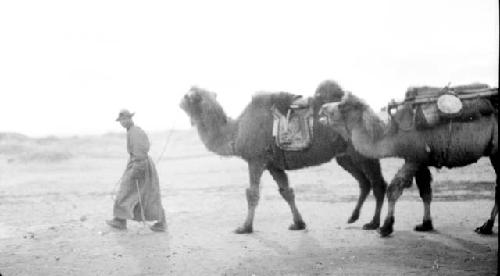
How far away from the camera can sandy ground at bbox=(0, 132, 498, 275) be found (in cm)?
623

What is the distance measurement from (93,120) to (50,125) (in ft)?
59.3

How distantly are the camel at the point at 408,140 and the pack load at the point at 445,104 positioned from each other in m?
0.09

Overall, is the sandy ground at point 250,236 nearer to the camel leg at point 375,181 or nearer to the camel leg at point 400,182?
the camel leg at point 375,181

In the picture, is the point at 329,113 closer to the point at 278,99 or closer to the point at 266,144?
the point at 278,99

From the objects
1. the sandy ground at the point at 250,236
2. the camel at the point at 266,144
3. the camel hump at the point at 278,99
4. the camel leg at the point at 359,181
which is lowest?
the sandy ground at the point at 250,236

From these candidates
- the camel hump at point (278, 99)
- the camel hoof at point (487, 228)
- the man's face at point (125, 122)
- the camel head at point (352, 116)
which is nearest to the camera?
the camel head at point (352, 116)

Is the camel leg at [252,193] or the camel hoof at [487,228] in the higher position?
the camel leg at [252,193]

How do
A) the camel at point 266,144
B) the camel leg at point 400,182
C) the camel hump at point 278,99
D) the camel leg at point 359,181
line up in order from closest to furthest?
the camel leg at point 400,182, the camel at point 266,144, the camel hump at point 278,99, the camel leg at point 359,181

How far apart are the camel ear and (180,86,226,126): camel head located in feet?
8.47

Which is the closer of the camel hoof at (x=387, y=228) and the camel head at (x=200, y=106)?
the camel hoof at (x=387, y=228)

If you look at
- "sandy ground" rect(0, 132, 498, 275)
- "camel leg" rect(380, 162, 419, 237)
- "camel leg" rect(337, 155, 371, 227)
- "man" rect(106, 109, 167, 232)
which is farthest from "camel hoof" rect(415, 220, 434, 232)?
"man" rect(106, 109, 167, 232)

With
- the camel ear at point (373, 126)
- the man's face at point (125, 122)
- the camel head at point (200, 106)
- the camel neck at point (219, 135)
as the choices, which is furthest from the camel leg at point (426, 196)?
the man's face at point (125, 122)

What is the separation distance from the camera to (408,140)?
7.09 m

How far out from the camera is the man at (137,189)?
8836 mm
